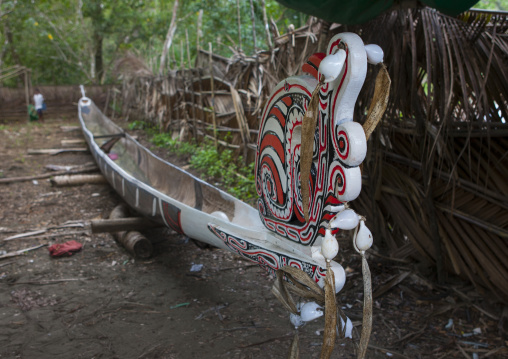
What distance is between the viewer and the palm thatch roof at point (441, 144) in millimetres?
2373

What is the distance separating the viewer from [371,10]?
1967 millimetres

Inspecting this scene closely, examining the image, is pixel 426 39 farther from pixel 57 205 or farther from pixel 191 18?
pixel 191 18

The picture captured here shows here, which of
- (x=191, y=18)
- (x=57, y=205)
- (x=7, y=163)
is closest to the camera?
(x=57, y=205)

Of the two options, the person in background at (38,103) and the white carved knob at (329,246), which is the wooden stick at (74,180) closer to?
the white carved knob at (329,246)

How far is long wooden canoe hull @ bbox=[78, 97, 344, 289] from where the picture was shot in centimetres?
194

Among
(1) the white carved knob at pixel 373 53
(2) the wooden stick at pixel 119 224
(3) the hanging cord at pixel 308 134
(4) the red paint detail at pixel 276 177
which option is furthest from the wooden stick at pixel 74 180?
(1) the white carved knob at pixel 373 53

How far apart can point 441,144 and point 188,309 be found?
2084 mm

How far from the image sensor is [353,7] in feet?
6.32

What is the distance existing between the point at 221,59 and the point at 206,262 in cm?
375

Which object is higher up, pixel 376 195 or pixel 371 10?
pixel 371 10

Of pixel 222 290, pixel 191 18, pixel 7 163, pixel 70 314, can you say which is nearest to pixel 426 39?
pixel 222 290

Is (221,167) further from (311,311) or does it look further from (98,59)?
(98,59)

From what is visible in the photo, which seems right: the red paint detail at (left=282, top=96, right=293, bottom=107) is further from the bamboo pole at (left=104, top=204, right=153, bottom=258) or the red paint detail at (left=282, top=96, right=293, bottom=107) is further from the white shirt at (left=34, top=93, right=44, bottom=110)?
the white shirt at (left=34, top=93, right=44, bottom=110)

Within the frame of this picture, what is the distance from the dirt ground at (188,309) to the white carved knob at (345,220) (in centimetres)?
58
